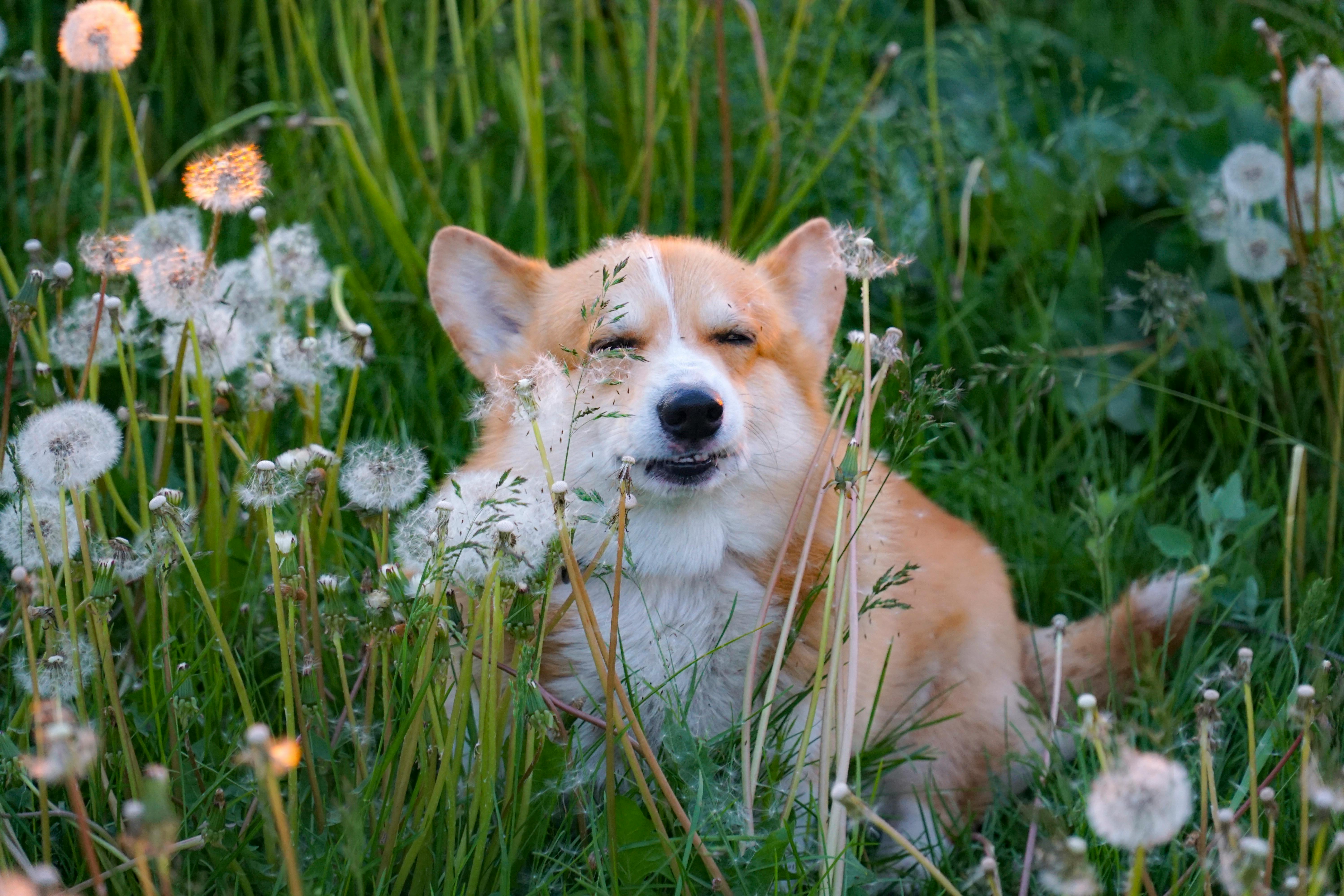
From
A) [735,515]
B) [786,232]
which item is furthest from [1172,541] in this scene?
[786,232]

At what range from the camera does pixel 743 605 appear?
2426 millimetres

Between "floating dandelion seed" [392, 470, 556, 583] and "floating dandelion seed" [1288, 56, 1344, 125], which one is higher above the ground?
"floating dandelion seed" [1288, 56, 1344, 125]

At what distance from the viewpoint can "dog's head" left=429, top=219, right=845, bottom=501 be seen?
227 centimetres

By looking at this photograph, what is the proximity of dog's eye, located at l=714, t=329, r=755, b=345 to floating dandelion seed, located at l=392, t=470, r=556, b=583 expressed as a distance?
2.40ft

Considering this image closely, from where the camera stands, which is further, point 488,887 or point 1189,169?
point 1189,169

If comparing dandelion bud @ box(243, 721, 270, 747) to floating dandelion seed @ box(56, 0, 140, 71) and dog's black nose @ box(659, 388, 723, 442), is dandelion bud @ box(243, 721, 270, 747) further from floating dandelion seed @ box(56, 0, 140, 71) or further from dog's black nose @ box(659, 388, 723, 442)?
floating dandelion seed @ box(56, 0, 140, 71)

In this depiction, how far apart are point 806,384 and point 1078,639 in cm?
90

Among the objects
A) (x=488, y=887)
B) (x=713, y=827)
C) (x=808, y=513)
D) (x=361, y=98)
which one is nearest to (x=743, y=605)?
(x=808, y=513)

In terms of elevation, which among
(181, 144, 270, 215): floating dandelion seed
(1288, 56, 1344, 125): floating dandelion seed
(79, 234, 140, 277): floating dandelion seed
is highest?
(1288, 56, 1344, 125): floating dandelion seed

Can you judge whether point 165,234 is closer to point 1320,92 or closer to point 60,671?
point 60,671

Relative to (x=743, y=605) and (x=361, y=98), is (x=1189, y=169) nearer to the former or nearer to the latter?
(x=743, y=605)

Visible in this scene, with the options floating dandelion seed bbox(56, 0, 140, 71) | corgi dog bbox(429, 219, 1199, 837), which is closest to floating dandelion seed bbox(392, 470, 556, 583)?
corgi dog bbox(429, 219, 1199, 837)

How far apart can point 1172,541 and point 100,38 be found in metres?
2.62

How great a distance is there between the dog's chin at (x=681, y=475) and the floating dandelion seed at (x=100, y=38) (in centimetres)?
126
